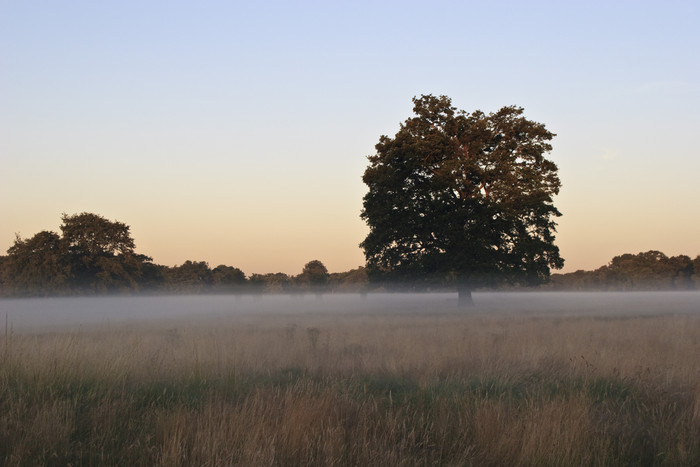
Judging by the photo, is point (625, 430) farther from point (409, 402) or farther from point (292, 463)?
point (292, 463)

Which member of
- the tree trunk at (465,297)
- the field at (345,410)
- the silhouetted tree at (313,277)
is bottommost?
the field at (345,410)

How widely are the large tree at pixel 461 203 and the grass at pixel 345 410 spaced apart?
2250cm

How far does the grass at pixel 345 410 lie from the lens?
5887 mm

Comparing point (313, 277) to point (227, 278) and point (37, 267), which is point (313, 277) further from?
point (37, 267)

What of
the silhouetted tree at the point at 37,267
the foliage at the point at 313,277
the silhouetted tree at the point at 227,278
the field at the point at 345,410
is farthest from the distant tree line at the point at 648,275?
the field at the point at 345,410

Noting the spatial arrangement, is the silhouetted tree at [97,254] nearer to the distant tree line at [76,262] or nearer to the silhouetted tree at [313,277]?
the distant tree line at [76,262]

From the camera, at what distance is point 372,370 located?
426 inches

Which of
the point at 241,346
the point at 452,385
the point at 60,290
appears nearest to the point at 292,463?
the point at 452,385

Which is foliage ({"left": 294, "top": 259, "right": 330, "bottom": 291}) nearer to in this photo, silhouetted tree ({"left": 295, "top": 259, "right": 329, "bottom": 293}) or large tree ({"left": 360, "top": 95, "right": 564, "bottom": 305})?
silhouetted tree ({"left": 295, "top": 259, "right": 329, "bottom": 293})

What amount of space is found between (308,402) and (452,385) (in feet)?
9.77

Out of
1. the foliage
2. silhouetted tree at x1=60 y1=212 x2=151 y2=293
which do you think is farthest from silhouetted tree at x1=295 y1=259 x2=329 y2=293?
silhouetted tree at x1=60 y1=212 x2=151 y2=293

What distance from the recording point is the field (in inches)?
232

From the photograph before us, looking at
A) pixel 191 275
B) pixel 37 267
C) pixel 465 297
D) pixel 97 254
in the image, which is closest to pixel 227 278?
pixel 191 275

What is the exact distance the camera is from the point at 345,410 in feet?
24.2
